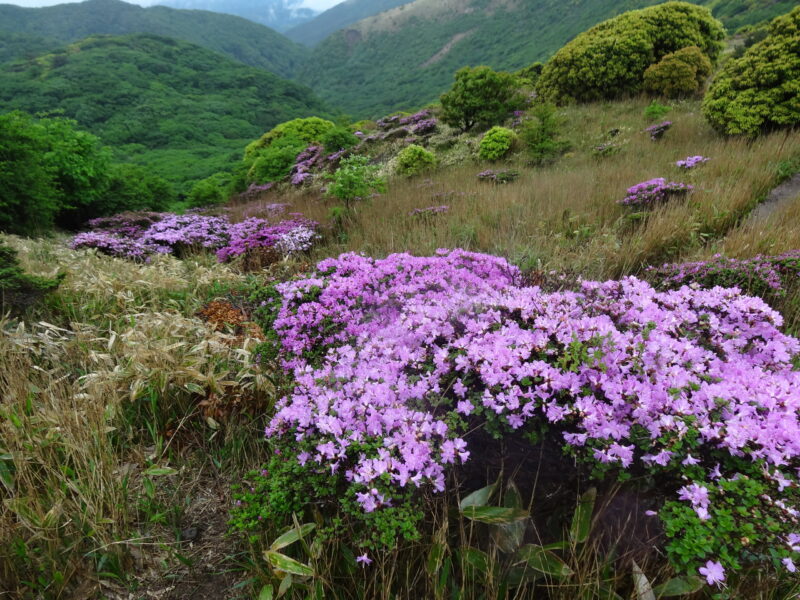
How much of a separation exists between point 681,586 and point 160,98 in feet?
251

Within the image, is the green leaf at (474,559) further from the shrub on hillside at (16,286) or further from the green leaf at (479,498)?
the shrub on hillside at (16,286)

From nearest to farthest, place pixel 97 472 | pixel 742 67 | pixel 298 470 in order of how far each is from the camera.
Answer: pixel 298 470 → pixel 97 472 → pixel 742 67

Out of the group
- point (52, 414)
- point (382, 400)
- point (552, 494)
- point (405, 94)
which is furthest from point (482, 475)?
point (405, 94)

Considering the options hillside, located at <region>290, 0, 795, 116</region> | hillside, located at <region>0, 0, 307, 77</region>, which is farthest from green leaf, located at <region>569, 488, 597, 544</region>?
hillside, located at <region>0, 0, 307, 77</region>

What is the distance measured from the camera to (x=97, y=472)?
1874 millimetres

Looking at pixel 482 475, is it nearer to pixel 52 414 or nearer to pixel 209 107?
pixel 52 414

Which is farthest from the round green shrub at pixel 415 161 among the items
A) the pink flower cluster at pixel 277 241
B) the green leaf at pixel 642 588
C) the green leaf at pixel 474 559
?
the green leaf at pixel 642 588

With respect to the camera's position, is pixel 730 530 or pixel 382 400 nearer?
pixel 730 530

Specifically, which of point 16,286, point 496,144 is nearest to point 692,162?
point 496,144

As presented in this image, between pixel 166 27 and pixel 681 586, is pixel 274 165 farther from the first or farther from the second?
pixel 166 27

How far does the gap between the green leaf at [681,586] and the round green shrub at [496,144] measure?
1136cm

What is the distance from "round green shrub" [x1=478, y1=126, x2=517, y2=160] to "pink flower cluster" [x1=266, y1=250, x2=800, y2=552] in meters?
10.0

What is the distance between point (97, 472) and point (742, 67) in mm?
12429

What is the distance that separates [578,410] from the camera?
55.7 inches
